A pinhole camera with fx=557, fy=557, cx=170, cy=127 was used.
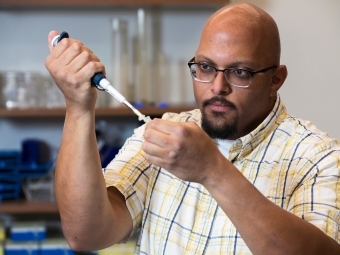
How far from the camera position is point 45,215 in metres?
2.69

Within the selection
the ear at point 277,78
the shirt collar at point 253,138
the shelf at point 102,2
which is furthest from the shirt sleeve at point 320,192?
the shelf at point 102,2

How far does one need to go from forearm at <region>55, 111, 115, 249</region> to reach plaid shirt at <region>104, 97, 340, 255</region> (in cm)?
14

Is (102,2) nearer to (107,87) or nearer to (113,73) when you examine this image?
(113,73)

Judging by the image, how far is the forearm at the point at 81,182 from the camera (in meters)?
1.20

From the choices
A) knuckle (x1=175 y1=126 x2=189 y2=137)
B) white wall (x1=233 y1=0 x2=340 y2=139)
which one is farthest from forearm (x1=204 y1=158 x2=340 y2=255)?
white wall (x1=233 y1=0 x2=340 y2=139)

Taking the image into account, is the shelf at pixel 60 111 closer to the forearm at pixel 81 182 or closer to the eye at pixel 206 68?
the eye at pixel 206 68

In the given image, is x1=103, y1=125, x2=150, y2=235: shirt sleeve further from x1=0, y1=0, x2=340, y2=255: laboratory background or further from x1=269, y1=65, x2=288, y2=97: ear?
x1=0, y1=0, x2=340, y2=255: laboratory background

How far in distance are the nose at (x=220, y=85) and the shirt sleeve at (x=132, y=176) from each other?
22 cm

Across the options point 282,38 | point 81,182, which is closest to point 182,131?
point 81,182

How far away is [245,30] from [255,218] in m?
0.53

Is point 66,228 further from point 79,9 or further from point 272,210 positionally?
point 79,9

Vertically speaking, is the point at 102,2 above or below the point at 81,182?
above

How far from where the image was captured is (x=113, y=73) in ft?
8.22

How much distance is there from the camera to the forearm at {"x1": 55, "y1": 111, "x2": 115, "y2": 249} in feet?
3.92
